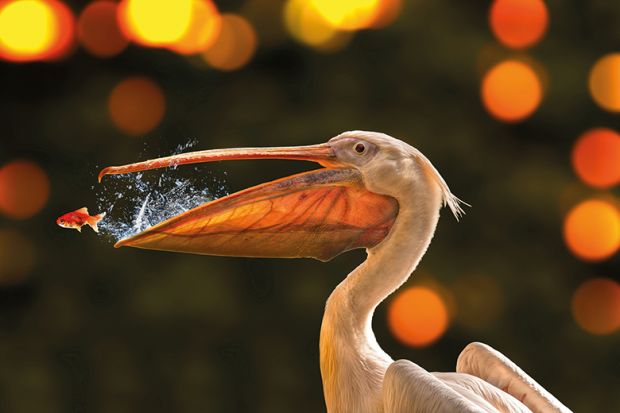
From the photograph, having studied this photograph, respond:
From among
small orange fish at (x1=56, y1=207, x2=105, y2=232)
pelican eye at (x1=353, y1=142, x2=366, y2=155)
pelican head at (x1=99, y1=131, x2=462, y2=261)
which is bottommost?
small orange fish at (x1=56, y1=207, x2=105, y2=232)

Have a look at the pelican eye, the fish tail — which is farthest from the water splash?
the pelican eye

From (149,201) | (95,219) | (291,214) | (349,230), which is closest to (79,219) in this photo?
(95,219)

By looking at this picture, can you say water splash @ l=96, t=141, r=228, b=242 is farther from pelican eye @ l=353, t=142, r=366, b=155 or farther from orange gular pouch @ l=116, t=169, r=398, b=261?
pelican eye @ l=353, t=142, r=366, b=155

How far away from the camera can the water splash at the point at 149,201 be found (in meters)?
2.34

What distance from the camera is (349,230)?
2.39 meters

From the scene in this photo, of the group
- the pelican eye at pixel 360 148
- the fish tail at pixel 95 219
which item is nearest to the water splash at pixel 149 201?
the fish tail at pixel 95 219

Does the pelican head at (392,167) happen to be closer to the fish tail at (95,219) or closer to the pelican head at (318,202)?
the pelican head at (318,202)

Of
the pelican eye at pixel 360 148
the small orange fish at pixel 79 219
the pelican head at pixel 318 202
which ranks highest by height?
the pelican eye at pixel 360 148

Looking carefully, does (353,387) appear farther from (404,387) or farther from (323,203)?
(323,203)

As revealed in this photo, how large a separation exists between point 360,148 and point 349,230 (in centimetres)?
17

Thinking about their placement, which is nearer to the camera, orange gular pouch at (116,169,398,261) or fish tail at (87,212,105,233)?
orange gular pouch at (116,169,398,261)

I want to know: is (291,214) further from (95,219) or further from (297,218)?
(95,219)

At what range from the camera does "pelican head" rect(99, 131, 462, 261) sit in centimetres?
231

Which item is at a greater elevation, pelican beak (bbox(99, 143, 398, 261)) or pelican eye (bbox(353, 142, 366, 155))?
pelican eye (bbox(353, 142, 366, 155))
